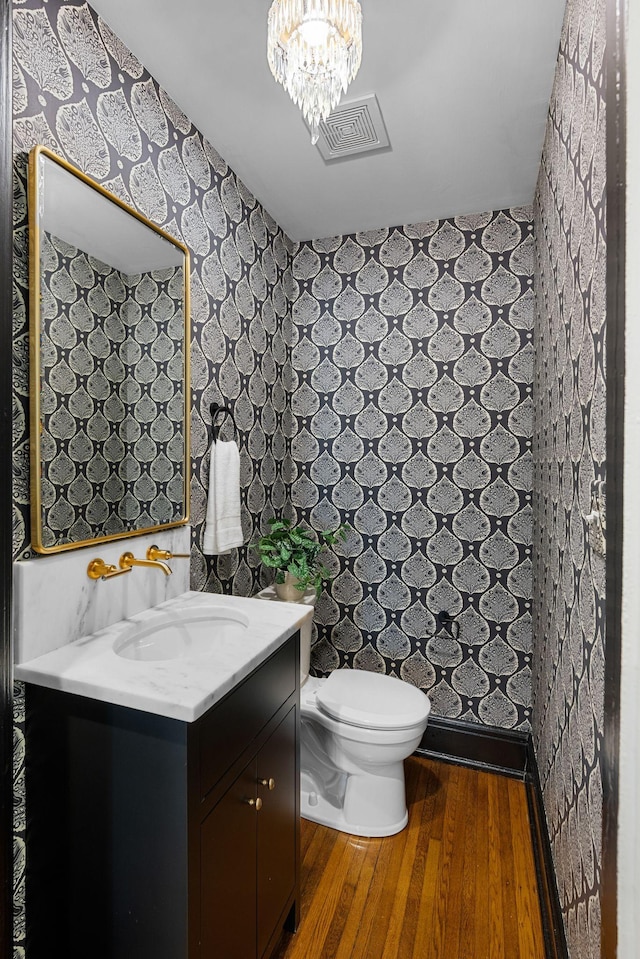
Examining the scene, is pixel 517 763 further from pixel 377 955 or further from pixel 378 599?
pixel 377 955

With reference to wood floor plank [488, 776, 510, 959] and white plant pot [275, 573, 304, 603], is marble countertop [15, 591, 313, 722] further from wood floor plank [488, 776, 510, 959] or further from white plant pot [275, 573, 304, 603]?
wood floor plank [488, 776, 510, 959]

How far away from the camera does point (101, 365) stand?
1384 mm

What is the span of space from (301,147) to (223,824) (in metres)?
2.20

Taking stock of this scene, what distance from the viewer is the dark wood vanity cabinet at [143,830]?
981mm

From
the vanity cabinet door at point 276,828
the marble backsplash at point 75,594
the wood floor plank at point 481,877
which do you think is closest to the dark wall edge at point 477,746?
the wood floor plank at point 481,877

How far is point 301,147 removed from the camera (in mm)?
1899

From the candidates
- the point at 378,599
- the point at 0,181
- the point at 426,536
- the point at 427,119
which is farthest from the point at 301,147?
the point at 378,599

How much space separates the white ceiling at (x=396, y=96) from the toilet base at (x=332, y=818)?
2542mm

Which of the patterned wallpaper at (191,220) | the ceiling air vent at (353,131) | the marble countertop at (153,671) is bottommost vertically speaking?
the marble countertop at (153,671)

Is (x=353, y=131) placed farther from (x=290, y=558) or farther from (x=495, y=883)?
(x=495, y=883)

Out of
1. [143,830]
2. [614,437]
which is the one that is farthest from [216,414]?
[614,437]

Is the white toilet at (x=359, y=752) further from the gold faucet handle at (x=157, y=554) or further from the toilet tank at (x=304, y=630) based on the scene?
the gold faucet handle at (x=157, y=554)

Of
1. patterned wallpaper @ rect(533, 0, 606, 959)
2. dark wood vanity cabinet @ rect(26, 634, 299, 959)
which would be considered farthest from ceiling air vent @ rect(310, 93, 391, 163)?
dark wood vanity cabinet @ rect(26, 634, 299, 959)

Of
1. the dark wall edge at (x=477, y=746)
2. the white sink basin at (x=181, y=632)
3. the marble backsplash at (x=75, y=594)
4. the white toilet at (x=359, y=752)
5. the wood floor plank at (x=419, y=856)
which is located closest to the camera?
the marble backsplash at (x=75, y=594)
